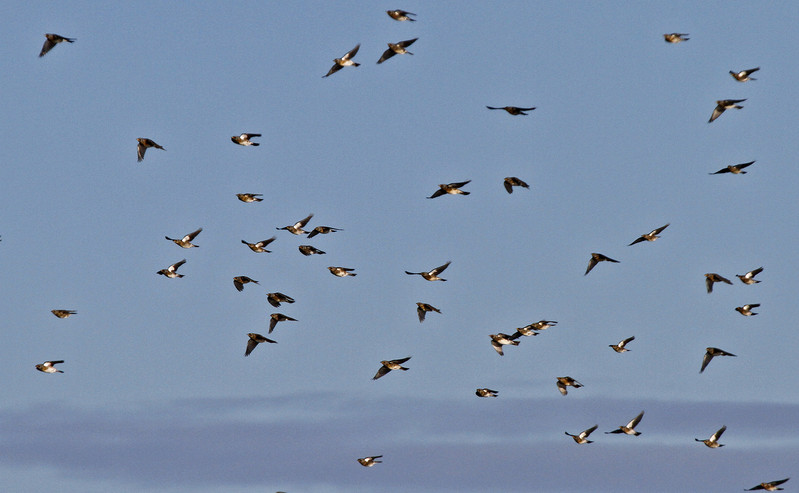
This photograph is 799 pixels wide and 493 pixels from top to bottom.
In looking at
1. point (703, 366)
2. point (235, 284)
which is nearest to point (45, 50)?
point (235, 284)

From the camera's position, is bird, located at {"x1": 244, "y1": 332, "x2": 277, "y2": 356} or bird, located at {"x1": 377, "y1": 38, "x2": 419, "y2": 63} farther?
bird, located at {"x1": 244, "y1": 332, "x2": 277, "y2": 356}

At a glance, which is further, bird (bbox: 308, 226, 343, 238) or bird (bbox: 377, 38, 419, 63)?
bird (bbox: 308, 226, 343, 238)

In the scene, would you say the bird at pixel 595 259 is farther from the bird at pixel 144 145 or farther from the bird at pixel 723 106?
the bird at pixel 144 145

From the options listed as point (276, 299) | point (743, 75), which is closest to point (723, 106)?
point (743, 75)

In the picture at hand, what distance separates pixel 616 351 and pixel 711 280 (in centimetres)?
954

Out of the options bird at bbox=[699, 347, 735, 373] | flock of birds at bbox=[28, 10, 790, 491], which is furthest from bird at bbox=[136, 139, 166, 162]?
bird at bbox=[699, 347, 735, 373]

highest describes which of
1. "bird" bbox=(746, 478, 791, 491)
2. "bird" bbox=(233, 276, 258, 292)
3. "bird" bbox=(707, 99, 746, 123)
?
"bird" bbox=(707, 99, 746, 123)

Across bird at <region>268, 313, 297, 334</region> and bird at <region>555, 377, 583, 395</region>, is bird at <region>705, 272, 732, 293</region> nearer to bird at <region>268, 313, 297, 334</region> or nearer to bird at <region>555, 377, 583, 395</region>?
bird at <region>555, 377, 583, 395</region>

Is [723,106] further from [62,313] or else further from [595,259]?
[62,313]

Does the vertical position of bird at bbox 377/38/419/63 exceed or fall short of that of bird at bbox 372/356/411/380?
it exceeds it

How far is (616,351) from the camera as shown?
379 feet

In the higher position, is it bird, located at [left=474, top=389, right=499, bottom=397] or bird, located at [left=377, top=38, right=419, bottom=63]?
bird, located at [left=377, top=38, right=419, bottom=63]

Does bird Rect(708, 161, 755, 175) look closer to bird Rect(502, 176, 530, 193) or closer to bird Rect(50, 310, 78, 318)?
bird Rect(502, 176, 530, 193)

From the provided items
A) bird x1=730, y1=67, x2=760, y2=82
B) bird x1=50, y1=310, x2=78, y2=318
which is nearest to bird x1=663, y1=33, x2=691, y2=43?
bird x1=730, y1=67, x2=760, y2=82
